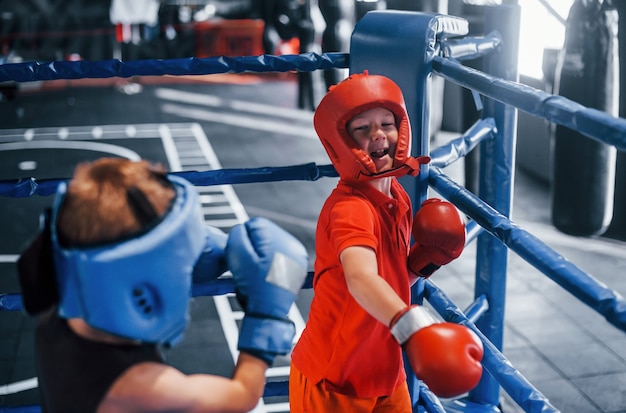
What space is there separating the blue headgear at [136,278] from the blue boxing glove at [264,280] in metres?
0.09

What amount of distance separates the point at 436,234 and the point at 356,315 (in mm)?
262

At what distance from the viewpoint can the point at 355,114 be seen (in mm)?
1645

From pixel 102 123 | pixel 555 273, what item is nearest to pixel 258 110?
pixel 102 123

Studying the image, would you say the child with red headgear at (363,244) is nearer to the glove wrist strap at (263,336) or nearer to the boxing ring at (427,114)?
the boxing ring at (427,114)

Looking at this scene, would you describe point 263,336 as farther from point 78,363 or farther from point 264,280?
point 78,363

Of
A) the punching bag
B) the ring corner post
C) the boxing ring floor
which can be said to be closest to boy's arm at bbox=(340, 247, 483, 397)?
the ring corner post

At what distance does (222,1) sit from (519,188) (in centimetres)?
854

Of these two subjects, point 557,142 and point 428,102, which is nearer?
point 428,102

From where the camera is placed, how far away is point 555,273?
1400 mm

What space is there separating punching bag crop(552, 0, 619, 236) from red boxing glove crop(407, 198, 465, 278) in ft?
9.32

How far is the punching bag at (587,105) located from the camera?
422 centimetres

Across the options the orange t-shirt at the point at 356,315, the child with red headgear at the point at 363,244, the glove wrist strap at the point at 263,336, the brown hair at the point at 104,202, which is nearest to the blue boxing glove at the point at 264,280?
the glove wrist strap at the point at 263,336

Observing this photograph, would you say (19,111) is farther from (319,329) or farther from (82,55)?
(319,329)

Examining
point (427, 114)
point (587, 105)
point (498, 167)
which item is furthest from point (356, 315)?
point (587, 105)
